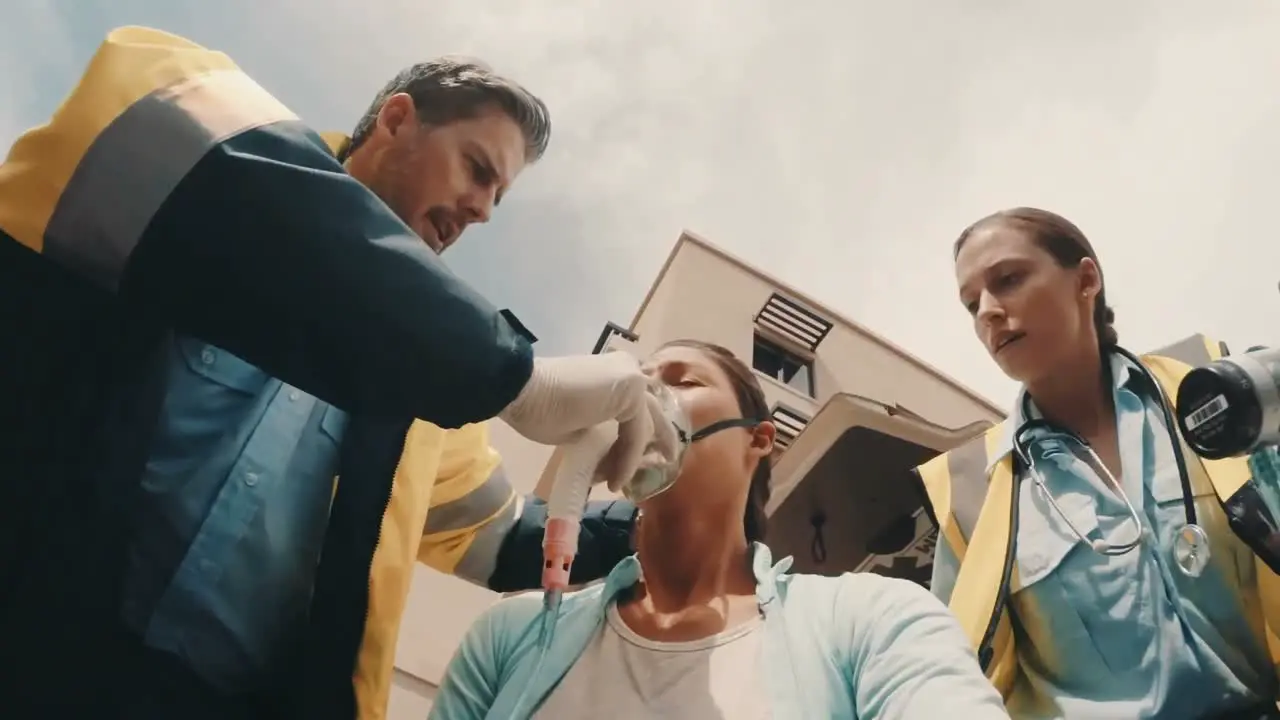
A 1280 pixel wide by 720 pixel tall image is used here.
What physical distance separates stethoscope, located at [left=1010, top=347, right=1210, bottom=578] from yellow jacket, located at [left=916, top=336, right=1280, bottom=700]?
2 centimetres

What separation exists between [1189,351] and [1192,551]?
545 millimetres

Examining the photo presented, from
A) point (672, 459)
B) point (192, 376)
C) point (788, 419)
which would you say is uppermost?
point (672, 459)

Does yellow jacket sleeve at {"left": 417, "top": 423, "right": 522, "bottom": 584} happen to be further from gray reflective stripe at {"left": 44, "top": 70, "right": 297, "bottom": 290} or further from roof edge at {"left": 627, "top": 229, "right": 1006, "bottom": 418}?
roof edge at {"left": 627, "top": 229, "right": 1006, "bottom": 418}

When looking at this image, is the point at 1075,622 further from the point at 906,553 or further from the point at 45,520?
the point at 906,553

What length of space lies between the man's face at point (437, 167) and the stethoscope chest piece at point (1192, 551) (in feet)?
4.81

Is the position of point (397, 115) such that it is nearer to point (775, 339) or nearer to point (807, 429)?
point (807, 429)

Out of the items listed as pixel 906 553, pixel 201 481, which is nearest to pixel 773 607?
pixel 201 481

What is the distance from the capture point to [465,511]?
80.2 inches

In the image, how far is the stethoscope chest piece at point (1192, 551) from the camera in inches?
62.2

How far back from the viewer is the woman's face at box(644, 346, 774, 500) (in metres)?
1.93

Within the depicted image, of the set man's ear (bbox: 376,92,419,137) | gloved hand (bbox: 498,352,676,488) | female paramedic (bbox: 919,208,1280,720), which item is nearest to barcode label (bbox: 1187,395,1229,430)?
female paramedic (bbox: 919,208,1280,720)

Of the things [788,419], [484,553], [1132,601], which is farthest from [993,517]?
[788,419]

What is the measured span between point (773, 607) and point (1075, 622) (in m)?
0.59

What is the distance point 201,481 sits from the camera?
1.29m
